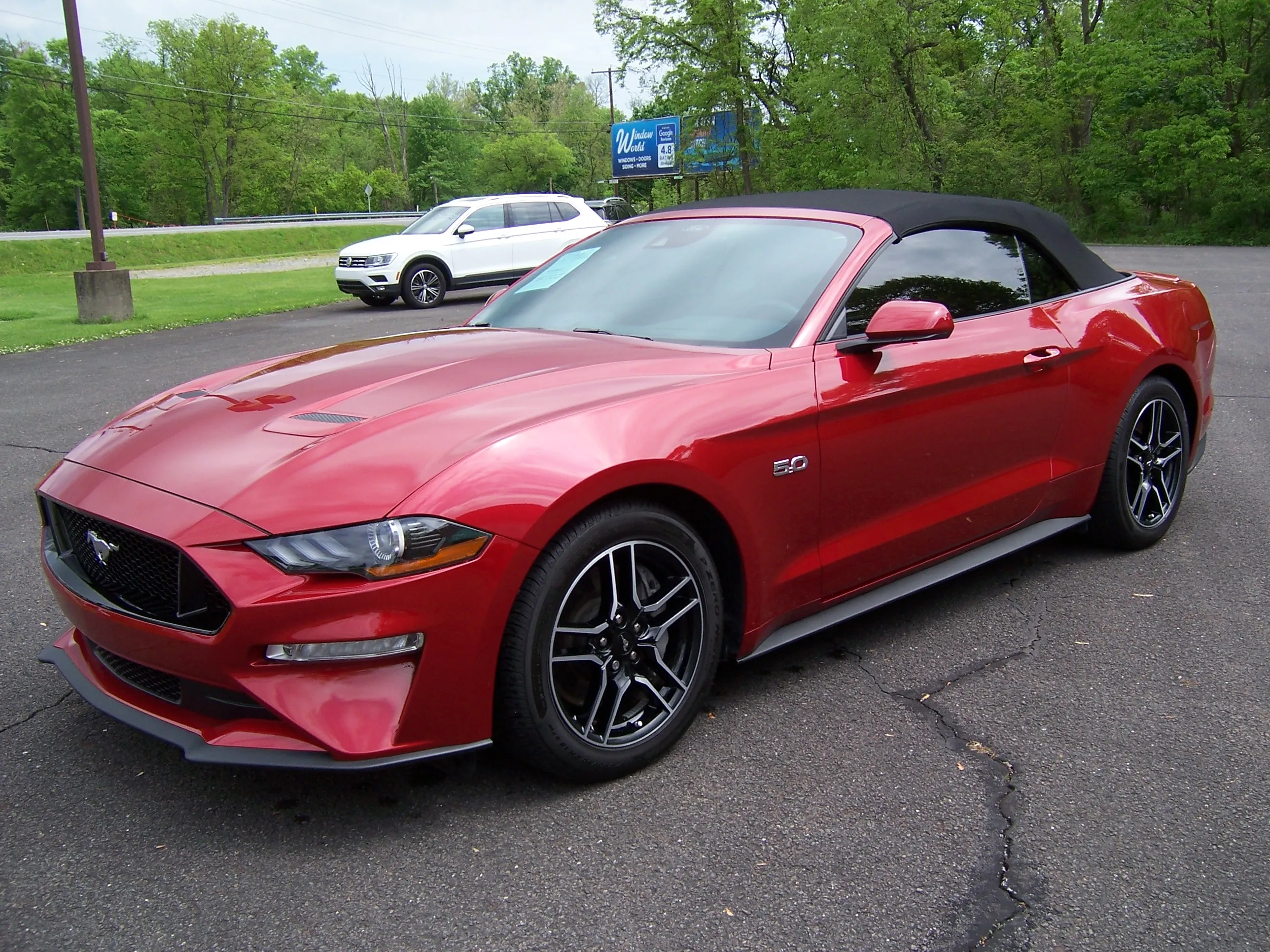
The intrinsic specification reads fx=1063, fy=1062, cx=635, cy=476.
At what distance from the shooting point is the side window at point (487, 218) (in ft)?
57.2

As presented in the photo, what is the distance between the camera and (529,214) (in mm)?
18094

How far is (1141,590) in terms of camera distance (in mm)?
4156

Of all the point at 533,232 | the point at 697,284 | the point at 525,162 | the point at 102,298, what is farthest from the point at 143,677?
the point at 525,162

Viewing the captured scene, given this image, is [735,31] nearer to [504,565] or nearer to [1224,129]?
[1224,129]

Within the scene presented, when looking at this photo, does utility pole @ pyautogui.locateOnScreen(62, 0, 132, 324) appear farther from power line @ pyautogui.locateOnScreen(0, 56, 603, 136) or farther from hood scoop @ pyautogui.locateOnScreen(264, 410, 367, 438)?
power line @ pyautogui.locateOnScreen(0, 56, 603, 136)

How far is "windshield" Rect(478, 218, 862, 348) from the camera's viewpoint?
3367mm

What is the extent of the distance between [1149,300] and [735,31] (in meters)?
35.2

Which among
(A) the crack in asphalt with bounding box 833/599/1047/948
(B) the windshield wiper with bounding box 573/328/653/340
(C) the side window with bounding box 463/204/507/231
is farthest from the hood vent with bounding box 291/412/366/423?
(C) the side window with bounding box 463/204/507/231

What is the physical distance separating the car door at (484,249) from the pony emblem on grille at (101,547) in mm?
15017

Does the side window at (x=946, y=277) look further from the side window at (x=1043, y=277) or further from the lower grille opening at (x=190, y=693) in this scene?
the lower grille opening at (x=190, y=693)

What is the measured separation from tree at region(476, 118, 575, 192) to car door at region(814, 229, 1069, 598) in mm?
86637

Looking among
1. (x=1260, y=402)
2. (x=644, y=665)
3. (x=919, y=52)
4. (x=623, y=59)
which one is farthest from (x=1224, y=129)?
(x=644, y=665)

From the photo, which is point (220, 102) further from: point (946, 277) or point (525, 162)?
point (946, 277)

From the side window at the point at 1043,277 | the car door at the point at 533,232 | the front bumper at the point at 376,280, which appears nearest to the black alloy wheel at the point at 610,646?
the side window at the point at 1043,277
